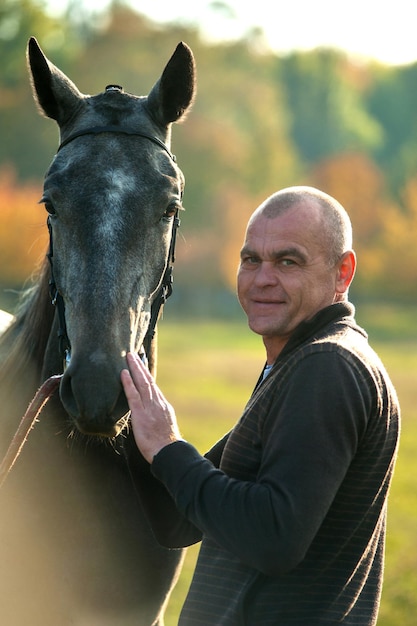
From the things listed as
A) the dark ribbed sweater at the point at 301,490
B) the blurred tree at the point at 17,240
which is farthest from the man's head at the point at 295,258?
the blurred tree at the point at 17,240

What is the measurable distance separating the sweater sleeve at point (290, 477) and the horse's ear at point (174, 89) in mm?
1804

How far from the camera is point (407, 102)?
74188 mm

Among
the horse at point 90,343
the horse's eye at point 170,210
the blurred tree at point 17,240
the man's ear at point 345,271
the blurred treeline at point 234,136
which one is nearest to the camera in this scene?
the man's ear at point 345,271

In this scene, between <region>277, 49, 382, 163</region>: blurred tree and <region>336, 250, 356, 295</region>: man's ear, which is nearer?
<region>336, 250, 356, 295</region>: man's ear

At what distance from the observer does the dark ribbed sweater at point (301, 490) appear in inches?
105

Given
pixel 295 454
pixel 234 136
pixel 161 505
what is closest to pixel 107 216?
pixel 161 505

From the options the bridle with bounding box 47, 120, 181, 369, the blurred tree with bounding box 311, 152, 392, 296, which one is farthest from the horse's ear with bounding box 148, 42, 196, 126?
the blurred tree with bounding box 311, 152, 392, 296

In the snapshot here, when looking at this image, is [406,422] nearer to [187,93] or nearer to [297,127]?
[187,93]

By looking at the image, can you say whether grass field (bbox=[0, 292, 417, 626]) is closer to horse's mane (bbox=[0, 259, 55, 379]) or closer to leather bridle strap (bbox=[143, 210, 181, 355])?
horse's mane (bbox=[0, 259, 55, 379])

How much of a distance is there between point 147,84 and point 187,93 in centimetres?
5049

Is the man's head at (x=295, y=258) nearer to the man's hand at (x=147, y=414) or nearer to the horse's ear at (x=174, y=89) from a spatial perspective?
the man's hand at (x=147, y=414)

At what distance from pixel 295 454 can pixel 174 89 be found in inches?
85.4

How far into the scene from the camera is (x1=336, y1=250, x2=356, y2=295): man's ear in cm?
325

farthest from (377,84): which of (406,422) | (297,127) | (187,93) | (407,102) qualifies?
(187,93)
